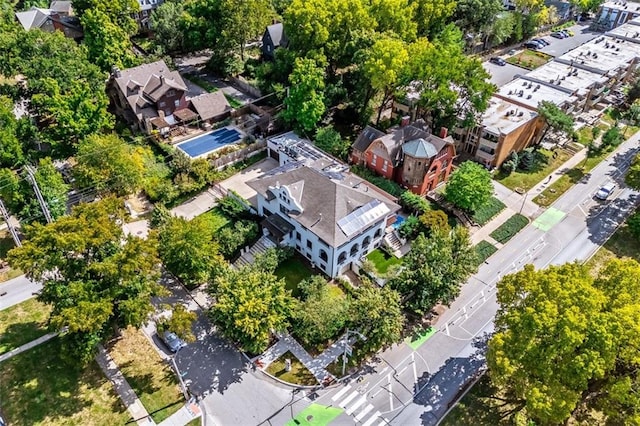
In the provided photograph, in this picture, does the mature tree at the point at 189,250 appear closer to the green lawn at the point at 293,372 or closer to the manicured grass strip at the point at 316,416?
the green lawn at the point at 293,372

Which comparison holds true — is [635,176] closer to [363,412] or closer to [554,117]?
[554,117]

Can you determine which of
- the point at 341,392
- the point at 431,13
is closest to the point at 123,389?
the point at 341,392

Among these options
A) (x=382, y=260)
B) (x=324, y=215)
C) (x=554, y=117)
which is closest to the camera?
(x=324, y=215)

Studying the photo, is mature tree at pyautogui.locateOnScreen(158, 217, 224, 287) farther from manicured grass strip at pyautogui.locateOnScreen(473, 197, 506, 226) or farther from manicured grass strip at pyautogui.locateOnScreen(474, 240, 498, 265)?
manicured grass strip at pyautogui.locateOnScreen(473, 197, 506, 226)

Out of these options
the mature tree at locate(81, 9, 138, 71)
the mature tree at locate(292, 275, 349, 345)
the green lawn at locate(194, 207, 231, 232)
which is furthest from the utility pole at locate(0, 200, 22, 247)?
the mature tree at locate(81, 9, 138, 71)

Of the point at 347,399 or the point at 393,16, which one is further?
the point at 393,16

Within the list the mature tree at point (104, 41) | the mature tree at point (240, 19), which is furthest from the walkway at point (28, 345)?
the mature tree at point (240, 19)
